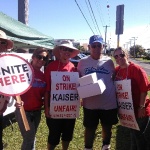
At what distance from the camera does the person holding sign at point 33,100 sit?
3438mm

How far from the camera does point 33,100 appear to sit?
3.45 metres

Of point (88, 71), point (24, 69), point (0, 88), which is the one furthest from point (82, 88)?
point (0, 88)

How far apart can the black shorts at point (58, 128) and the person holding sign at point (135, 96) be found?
844 mm

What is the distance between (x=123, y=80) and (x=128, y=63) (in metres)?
0.25

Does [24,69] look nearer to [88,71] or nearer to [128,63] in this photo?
[88,71]

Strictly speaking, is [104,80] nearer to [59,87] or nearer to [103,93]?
[103,93]

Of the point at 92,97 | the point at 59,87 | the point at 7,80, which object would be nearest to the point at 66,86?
the point at 59,87

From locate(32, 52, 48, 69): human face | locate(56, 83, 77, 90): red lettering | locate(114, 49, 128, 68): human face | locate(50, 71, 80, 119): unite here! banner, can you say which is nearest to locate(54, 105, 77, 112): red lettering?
locate(50, 71, 80, 119): unite here! banner

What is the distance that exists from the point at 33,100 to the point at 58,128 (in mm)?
631

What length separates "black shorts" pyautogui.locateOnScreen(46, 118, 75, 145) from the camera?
12.3ft

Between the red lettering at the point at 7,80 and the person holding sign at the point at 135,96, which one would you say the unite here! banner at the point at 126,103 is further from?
the red lettering at the point at 7,80

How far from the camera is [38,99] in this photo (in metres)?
3.50

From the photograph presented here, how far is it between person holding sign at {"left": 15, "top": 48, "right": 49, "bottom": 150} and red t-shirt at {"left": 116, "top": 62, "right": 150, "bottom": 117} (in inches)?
45.3

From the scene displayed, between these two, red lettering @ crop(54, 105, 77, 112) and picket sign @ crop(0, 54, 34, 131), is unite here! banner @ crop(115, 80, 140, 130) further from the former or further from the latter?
picket sign @ crop(0, 54, 34, 131)
